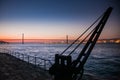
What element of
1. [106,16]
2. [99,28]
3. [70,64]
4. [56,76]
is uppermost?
[106,16]

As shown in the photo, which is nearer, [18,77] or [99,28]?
[99,28]

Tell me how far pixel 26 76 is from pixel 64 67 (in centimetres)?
730

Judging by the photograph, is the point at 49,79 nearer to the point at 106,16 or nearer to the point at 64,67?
the point at 64,67

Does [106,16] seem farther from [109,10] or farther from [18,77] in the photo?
[18,77]

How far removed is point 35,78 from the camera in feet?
59.7

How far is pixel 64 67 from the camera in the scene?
12602 mm

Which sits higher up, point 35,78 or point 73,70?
point 73,70

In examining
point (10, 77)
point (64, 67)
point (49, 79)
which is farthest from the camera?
point (49, 79)

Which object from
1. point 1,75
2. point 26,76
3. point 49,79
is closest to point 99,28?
point 49,79

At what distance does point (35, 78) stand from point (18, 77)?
67.9 inches

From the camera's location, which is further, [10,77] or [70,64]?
[10,77]

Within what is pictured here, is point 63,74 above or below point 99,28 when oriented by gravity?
below

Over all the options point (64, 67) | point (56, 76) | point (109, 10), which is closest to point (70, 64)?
point (64, 67)

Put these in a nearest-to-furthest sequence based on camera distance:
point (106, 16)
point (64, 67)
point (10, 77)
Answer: point (64, 67)
point (106, 16)
point (10, 77)
